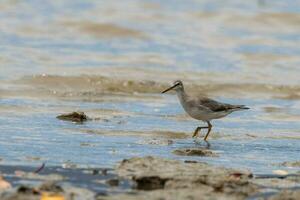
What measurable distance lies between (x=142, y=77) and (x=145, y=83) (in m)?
0.58

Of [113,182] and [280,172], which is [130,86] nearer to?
[280,172]

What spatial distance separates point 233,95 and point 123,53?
11.7 feet

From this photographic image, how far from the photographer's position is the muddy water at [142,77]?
1071 centimetres

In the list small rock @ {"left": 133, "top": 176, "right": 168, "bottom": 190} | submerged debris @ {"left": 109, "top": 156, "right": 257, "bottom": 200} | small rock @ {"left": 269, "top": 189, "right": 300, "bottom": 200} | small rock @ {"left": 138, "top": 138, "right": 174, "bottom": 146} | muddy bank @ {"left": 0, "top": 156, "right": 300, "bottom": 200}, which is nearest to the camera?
small rock @ {"left": 269, "top": 189, "right": 300, "bottom": 200}

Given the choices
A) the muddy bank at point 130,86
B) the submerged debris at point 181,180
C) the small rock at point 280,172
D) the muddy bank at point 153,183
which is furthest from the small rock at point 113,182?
the muddy bank at point 130,86

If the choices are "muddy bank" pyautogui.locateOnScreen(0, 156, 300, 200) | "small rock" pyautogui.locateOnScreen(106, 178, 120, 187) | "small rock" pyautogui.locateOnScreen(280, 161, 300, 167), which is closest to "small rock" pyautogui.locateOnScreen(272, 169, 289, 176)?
"muddy bank" pyautogui.locateOnScreen(0, 156, 300, 200)

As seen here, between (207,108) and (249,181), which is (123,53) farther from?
(249,181)

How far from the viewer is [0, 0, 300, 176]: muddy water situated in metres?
10.7

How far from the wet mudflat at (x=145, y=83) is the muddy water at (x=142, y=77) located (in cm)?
2

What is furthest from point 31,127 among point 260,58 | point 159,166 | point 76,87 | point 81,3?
point 81,3

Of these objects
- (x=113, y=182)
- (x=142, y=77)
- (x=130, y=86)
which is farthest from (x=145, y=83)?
(x=113, y=182)

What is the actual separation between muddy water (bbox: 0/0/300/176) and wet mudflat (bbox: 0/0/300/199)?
25 millimetres

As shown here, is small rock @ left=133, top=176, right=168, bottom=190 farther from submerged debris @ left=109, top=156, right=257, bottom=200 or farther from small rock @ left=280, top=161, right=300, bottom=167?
small rock @ left=280, top=161, right=300, bottom=167

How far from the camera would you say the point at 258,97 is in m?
16.1
